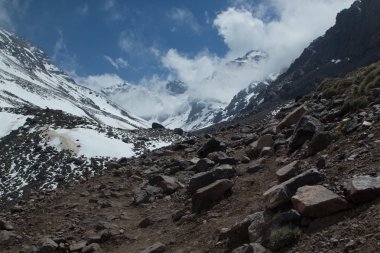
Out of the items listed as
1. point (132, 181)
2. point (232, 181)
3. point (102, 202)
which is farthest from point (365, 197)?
point (132, 181)

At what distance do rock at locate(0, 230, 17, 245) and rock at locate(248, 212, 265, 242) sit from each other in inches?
320

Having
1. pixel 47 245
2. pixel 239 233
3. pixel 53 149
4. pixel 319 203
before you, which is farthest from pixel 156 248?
pixel 53 149

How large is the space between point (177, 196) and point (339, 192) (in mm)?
8153

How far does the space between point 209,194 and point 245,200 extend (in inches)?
53.0

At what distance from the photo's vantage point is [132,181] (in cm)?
2181

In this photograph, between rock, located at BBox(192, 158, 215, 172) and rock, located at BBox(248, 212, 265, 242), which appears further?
rock, located at BBox(192, 158, 215, 172)

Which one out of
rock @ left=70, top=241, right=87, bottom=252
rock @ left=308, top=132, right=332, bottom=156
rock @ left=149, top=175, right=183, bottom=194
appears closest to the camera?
rock @ left=70, top=241, right=87, bottom=252

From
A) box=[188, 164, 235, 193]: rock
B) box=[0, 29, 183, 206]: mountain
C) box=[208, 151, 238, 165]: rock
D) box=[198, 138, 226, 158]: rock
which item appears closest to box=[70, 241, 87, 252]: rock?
box=[188, 164, 235, 193]: rock

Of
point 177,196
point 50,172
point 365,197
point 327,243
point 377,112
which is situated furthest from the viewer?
point 50,172

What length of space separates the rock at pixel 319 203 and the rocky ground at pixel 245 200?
0.8 inches

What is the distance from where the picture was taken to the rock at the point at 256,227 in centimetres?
1115

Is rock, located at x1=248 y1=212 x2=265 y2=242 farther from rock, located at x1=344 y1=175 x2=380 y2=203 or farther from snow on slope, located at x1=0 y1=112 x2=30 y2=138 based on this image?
snow on slope, located at x1=0 y1=112 x2=30 y2=138

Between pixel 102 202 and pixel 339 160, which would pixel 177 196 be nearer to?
pixel 102 202

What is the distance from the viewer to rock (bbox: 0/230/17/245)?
15.4 meters
